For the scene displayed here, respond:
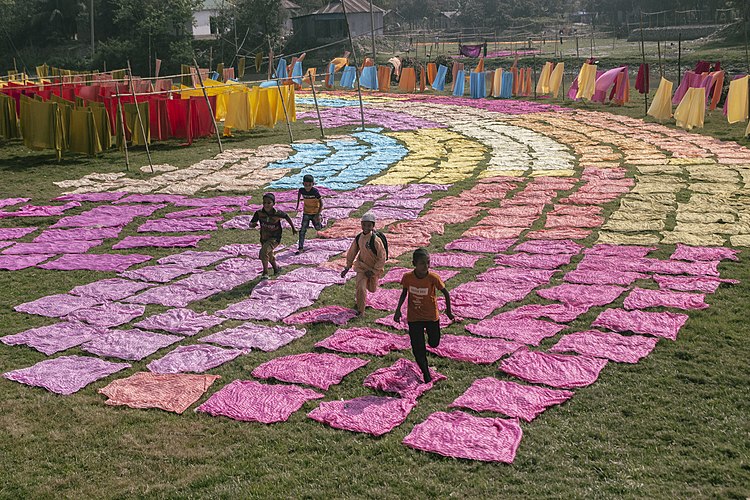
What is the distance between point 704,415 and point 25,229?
13.9 metres

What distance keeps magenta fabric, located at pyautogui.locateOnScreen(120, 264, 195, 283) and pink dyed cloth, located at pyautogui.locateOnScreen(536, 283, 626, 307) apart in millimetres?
5964

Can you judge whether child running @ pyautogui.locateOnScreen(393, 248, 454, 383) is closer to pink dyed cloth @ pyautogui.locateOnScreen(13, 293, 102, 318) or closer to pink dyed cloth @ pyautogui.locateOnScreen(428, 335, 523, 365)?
pink dyed cloth @ pyautogui.locateOnScreen(428, 335, 523, 365)

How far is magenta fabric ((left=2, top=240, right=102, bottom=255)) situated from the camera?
14.7 m

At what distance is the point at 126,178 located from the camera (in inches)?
850

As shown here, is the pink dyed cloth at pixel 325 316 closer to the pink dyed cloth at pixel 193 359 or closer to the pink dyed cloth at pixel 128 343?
the pink dyed cloth at pixel 193 359

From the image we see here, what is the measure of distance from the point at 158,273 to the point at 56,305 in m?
1.92

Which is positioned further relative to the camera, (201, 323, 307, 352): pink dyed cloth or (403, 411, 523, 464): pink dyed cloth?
(201, 323, 307, 352): pink dyed cloth

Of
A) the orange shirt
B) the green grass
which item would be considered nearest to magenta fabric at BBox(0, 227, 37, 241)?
the green grass

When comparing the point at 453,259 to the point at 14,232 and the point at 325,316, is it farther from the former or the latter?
the point at 14,232

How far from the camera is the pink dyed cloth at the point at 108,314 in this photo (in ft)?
36.1

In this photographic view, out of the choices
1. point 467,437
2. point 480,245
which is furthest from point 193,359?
point 480,245

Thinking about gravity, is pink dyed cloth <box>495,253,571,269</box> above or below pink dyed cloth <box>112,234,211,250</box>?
below

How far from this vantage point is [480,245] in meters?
14.2

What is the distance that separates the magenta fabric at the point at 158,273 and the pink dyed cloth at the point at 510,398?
6.42 metres
